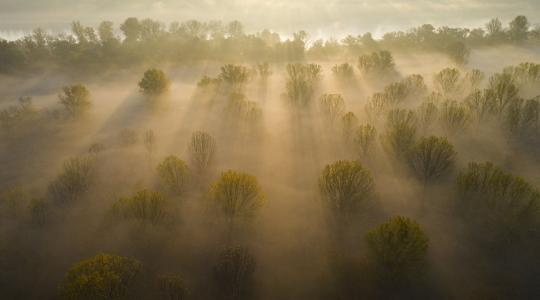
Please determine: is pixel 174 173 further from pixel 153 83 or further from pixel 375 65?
pixel 375 65

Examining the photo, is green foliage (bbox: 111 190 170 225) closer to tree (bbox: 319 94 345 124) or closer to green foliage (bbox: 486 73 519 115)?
tree (bbox: 319 94 345 124)

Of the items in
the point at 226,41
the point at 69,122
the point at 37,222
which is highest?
the point at 226,41

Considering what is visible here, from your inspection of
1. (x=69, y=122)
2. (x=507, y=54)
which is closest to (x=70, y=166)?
(x=69, y=122)

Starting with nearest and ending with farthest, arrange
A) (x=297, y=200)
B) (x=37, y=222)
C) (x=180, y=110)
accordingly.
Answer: (x=37, y=222), (x=297, y=200), (x=180, y=110)

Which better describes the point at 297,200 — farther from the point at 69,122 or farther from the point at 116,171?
the point at 69,122

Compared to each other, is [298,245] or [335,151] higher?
[335,151]

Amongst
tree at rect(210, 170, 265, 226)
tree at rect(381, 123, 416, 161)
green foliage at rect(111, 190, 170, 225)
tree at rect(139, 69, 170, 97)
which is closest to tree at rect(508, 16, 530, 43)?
tree at rect(381, 123, 416, 161)

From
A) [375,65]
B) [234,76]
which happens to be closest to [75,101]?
[234,76]
